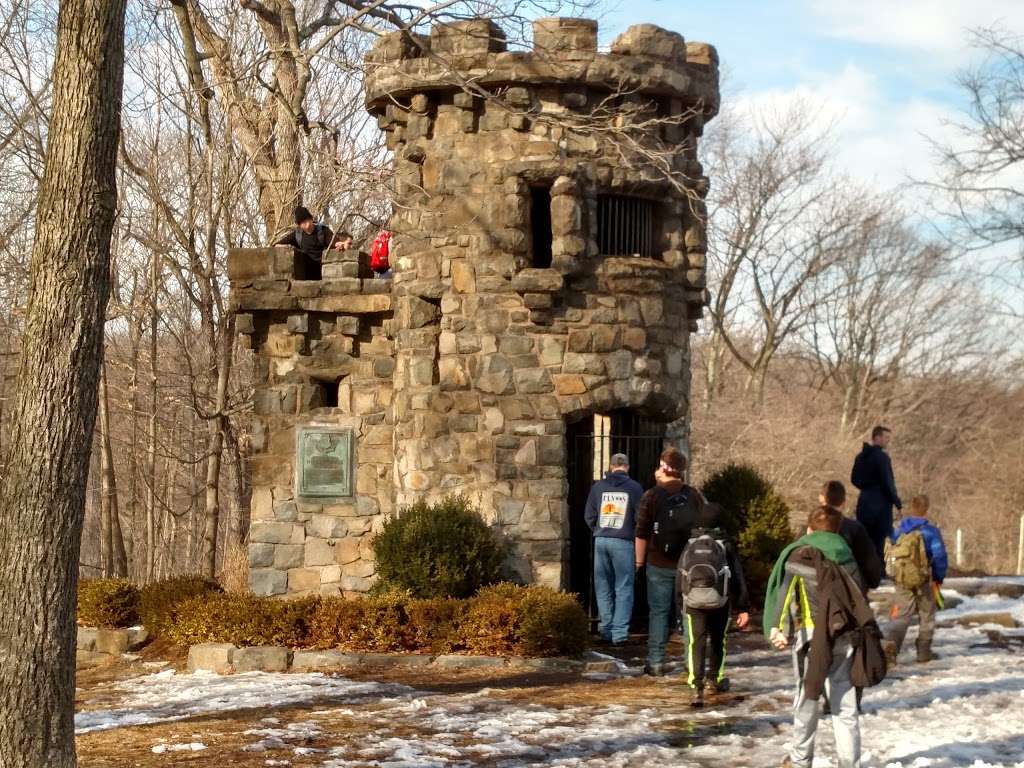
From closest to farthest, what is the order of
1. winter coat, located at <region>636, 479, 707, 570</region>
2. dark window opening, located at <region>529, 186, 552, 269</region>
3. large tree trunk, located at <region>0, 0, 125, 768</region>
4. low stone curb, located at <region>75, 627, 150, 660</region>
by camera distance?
large tree trunk, located at <region>0, 0, 125, 768</region> < winter coat, located at <region>636, 479, 707, 570</region> < low stone curb, located at <region>75, 627, 150, 660</region> < dark window opening, located at <region>529, 186, 552, 269</region>

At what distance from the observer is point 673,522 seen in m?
9.90

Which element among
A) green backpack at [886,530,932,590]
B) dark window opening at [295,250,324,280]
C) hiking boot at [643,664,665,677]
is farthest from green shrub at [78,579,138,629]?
green backpack at [886,530,932,590]

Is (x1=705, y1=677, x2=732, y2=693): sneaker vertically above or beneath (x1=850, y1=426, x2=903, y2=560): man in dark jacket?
beneath

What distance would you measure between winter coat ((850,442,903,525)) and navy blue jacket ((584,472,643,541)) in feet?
8.76

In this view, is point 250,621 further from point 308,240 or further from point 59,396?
point 59,396

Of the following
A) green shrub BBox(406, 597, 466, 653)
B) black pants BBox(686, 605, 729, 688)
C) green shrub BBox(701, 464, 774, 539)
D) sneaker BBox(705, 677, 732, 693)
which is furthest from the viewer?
green shrub BBox(701, 464, 774, 539)

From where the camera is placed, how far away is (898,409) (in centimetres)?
3734

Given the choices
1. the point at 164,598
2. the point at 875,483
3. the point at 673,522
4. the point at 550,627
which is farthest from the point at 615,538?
the point at 164,598

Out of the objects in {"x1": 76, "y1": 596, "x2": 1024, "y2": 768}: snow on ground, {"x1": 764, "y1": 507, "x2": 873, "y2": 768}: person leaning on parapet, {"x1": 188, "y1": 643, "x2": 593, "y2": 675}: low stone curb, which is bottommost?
{"x1": 76, "y1": 596, "x2": 1024, "y2": 768}: snow on ground

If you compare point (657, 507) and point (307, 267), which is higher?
point (307, 267)

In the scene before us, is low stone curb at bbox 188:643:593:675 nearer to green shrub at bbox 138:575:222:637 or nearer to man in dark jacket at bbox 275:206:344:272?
green shrub at bbox 138:575:222:637

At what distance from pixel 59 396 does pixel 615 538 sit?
6201 millimetres

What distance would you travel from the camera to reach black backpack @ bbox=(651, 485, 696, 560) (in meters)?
9.87

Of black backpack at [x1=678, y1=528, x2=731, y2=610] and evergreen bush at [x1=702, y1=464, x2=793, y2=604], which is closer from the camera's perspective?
black backpack at [x1=678, y1=528, x2=731, y2=610]
